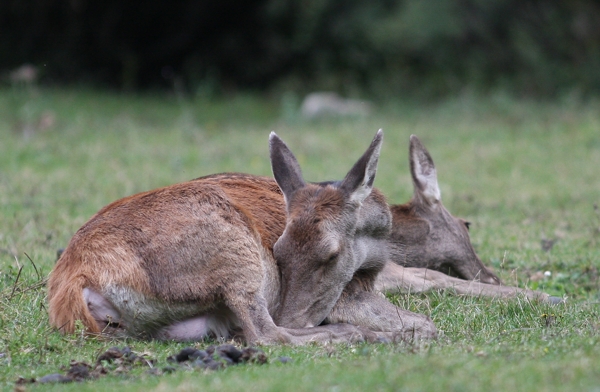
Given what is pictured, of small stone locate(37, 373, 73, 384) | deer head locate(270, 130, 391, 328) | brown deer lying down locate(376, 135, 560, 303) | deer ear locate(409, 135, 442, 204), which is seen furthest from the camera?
deer ear locate(409, 135, 442, 204)

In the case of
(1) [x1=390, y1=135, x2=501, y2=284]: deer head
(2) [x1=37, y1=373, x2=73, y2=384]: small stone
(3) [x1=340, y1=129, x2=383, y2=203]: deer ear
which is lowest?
(2) [x1=37, y1=373, x2=73, y2=384]: small stone

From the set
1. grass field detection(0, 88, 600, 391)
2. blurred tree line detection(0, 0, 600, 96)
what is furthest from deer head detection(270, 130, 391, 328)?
blurred tree line detection(0, 0, 600, 96)

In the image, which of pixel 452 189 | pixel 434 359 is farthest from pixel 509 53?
pixel 434 359

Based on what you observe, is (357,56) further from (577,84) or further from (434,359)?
(434,359)

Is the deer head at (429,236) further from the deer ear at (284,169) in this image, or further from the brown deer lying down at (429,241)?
the deer ear at (284,169)

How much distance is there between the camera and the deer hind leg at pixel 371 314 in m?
5.85

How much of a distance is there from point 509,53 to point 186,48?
8133mm

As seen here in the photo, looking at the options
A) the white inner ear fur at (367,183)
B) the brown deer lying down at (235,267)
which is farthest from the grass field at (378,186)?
the white inner ear fur at (367,183)

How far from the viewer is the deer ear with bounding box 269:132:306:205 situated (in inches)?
240

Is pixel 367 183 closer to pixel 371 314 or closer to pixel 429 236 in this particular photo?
pixel 371 314

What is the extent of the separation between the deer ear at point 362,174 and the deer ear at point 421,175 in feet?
5.04

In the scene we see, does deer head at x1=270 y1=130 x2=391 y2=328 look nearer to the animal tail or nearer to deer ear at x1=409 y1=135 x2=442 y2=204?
the animal tail

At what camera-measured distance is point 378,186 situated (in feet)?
37.7

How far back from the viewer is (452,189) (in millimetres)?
11531
